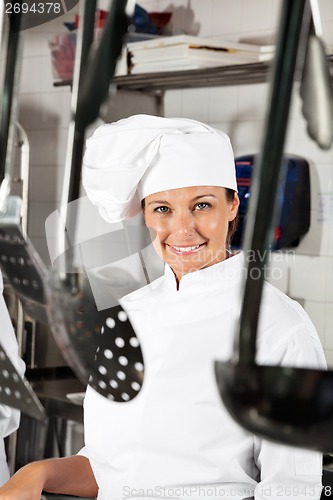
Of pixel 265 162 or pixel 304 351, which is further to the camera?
pixel 304 351

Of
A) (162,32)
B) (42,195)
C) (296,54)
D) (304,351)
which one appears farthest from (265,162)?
(42,195)

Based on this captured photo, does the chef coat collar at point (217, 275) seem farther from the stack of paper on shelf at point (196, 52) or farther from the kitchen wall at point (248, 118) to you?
the stack of paper on shelf at point (196, 52)

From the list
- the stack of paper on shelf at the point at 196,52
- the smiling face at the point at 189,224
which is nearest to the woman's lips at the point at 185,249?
the smiling face at the point at 189,224

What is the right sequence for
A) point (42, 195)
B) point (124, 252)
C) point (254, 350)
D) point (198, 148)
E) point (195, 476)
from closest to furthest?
1. point (254, 350)
2. point (124, 252)
3. point (195, 476)
4. point (198, 148)
5. point (42, 195)

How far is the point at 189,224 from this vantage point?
1.44 meters

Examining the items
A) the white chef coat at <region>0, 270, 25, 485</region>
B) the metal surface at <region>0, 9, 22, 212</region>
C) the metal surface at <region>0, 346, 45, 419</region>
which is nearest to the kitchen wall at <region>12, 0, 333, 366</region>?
the white chef coat at <region>0, 270, 25, 485</region>

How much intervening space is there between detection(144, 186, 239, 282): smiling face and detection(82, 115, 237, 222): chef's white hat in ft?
0.06

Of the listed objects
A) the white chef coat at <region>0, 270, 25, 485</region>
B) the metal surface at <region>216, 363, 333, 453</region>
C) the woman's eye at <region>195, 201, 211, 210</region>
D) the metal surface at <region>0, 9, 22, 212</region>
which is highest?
the metal surface at <region>0, 9, 22, 212</region>

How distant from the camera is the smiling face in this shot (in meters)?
1.44

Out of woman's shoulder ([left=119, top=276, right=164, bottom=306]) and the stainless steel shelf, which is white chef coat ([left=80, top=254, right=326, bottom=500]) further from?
the stainless steel shelf

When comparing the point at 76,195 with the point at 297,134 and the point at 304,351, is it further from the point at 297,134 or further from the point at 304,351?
the point at 297,134

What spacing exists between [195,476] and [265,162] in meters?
1.13

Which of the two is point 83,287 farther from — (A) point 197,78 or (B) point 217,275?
(A) point 197,78

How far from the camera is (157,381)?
142cm
